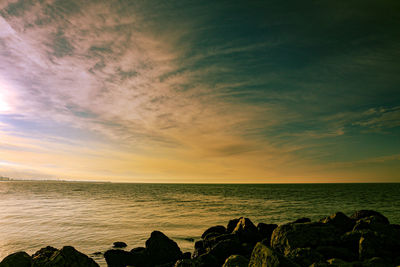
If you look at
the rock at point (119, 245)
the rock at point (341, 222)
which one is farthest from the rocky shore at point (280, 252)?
the rock at point (119, 245)

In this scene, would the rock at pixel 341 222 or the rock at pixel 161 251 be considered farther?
the rock at pixel 341 222

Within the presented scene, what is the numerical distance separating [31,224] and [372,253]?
23.1 meters

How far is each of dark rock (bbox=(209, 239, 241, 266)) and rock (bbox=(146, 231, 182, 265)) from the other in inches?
76.4

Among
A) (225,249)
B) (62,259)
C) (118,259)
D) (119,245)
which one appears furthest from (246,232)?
(62,259)

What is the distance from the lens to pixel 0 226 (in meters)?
19.1

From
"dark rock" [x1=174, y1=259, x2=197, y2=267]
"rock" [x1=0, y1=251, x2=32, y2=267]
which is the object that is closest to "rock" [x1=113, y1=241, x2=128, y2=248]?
"rock" [x1=0, y1=251, x2=32, y2=267]

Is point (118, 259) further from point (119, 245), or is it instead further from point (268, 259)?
point (268, 259)

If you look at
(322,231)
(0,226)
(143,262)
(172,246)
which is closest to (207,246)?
(172,246)

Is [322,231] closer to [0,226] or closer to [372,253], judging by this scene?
[372,253]

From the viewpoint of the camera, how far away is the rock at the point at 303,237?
8.43m

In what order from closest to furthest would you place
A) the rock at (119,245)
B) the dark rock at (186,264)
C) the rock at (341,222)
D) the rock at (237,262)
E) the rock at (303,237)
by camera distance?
1. the rock at (237,262)
2. the dark rock at (186,264)
3. the rock at (303,237)
4. the rock at (341,222)
5. the rock at (119,245)

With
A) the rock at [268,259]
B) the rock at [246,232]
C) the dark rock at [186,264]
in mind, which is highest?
the rock at [268,259]

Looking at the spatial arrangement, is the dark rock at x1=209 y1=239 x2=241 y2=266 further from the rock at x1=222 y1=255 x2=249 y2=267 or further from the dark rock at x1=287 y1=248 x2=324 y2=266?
the rock at x1=222 y1=255 x2=249 y2=267

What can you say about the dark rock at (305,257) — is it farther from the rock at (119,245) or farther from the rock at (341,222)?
the rock at (119,245)
